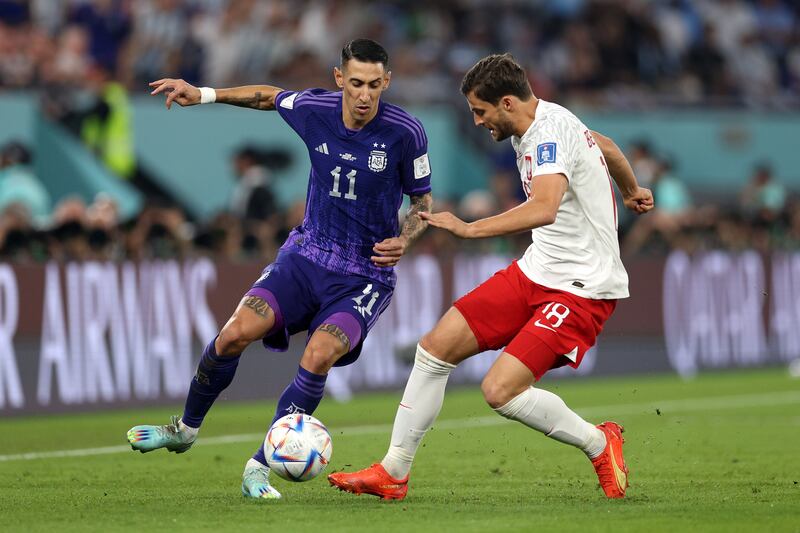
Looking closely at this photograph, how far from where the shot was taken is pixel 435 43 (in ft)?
75.1

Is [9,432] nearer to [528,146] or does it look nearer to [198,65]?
[528,146]

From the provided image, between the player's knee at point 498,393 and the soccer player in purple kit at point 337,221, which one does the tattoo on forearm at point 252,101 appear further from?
the player's knee at point 498,393

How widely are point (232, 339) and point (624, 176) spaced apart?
2.53 m

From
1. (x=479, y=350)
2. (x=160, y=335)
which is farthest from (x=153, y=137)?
(x=479, y=350)

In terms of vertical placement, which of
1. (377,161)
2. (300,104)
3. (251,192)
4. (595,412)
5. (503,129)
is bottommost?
(595,412)

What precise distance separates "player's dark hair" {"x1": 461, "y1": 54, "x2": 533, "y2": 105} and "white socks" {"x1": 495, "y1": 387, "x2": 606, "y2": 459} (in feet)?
5.45

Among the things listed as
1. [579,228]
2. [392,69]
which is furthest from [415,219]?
[392,69]

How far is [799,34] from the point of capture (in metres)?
26.7

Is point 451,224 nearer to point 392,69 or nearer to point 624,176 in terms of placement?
point 624,176

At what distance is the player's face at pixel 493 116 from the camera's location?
8.37m

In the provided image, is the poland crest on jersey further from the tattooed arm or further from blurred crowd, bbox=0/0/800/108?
blurred crowd, bbox=0/0/800/108

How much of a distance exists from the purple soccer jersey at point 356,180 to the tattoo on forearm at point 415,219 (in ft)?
0.17

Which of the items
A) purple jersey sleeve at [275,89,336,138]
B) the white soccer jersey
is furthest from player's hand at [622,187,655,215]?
purple jersey sleeve at [275,89,336,138]

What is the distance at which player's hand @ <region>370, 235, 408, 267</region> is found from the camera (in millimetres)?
8438
